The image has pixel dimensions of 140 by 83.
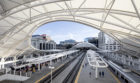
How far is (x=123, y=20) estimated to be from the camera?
10758 mm

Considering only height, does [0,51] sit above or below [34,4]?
below

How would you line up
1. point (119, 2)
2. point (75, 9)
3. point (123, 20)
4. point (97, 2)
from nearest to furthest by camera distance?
1. point (119, 2)
2. point (97, 2)
3. point (123, 20)
4. point (75, 9)

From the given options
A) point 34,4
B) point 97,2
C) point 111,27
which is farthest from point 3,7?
point 111,27

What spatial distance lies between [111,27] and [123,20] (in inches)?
142

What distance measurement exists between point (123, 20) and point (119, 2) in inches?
129

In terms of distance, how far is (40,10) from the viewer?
46.5ft

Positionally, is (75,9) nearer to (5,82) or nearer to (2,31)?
(2,31)

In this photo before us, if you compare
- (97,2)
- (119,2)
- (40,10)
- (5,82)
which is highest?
(40,10)

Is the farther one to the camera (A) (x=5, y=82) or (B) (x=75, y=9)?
(A) (x=5, y=82)

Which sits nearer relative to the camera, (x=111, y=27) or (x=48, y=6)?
(x=48, y=6)

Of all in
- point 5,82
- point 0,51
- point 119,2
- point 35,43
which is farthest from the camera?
point 35,43

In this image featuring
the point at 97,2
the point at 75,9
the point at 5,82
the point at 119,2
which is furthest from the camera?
the point at 5,82

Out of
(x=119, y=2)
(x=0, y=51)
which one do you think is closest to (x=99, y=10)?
(x=119, y=2)

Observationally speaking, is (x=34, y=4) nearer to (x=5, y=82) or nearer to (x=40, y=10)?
(x=40, y=10)
